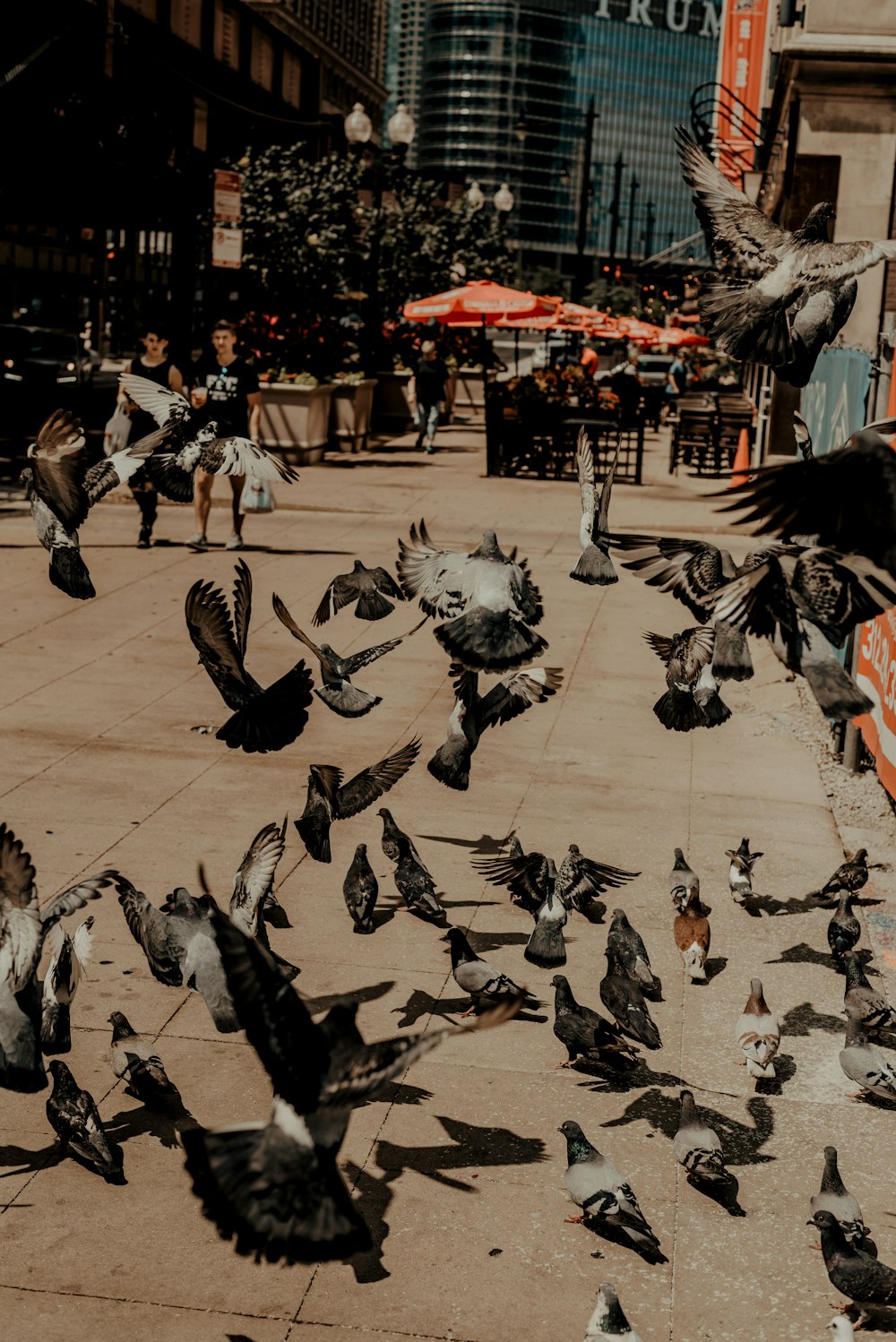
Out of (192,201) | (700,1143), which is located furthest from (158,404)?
(192,201)

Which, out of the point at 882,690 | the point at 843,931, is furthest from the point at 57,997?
the point at 882,690

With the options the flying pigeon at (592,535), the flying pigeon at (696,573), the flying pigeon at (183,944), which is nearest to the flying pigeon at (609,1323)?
the flying pigeon at (183,944)

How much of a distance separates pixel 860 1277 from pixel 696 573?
2468mm

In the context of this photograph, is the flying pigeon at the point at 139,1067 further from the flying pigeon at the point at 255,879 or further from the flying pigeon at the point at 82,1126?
the flying pigeon at the point at 255,879

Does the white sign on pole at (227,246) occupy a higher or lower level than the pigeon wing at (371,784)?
higher

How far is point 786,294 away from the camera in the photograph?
6.31 m

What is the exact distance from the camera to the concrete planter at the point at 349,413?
84.7 ft

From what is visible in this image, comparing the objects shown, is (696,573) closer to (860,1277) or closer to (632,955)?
(632,955)

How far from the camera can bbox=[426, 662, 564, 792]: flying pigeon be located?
722cm

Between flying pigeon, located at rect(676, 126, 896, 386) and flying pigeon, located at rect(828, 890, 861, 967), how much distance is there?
237cm

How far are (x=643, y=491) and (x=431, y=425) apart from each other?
514 centimetres

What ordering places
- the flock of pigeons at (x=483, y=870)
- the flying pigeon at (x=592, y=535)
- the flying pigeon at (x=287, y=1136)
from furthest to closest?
1. the flying pigeon at (x=592, y=535)
2. the flock of pigeons at (x=483, y=870)
3. the flying pigeon at (x=287, y=1136)

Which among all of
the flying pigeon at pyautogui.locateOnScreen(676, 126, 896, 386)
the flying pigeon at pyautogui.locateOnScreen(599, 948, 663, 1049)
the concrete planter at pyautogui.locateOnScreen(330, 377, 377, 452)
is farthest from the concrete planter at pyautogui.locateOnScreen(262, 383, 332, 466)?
the flying pigeon at pyautogui.locateOnScreen(599, 948, 663, 1049)

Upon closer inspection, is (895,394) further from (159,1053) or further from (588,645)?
(159,1053)
